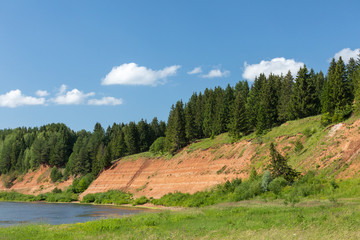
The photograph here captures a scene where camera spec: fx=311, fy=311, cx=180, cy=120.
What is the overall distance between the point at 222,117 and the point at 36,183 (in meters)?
85.9

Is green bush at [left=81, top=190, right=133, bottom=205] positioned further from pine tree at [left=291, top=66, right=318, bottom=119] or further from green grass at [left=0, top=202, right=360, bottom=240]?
green grass at [left=0, top=202, right=360, bottom=240]

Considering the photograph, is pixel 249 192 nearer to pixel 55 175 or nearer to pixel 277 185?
pixel 277 185

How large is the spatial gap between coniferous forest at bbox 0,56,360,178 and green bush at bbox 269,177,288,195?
1966 cm

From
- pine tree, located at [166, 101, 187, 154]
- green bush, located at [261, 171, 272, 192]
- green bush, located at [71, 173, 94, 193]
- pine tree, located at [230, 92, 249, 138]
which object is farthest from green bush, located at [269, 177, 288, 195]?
green bush, located at [71, 173, 94, 193]

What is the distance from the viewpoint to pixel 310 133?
56.1 m

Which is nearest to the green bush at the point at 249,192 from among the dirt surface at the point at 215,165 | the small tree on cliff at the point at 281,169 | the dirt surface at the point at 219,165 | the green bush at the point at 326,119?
A: the small tree on cliff at the point at 281,169

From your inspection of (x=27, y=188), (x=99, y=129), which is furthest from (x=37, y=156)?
(x=99, y=129)

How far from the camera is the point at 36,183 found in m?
129

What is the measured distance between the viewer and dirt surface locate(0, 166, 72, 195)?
117750 millimetres

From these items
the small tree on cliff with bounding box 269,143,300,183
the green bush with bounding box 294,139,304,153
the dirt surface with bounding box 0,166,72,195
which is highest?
the green bush with bounding box 294,139,304,153

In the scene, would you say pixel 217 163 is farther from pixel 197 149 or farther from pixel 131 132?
pixel 131 132

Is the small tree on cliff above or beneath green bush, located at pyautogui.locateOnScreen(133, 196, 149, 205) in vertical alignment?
above

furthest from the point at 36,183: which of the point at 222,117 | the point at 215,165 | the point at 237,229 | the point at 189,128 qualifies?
the point at 237,229

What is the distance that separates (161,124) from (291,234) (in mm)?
120221
